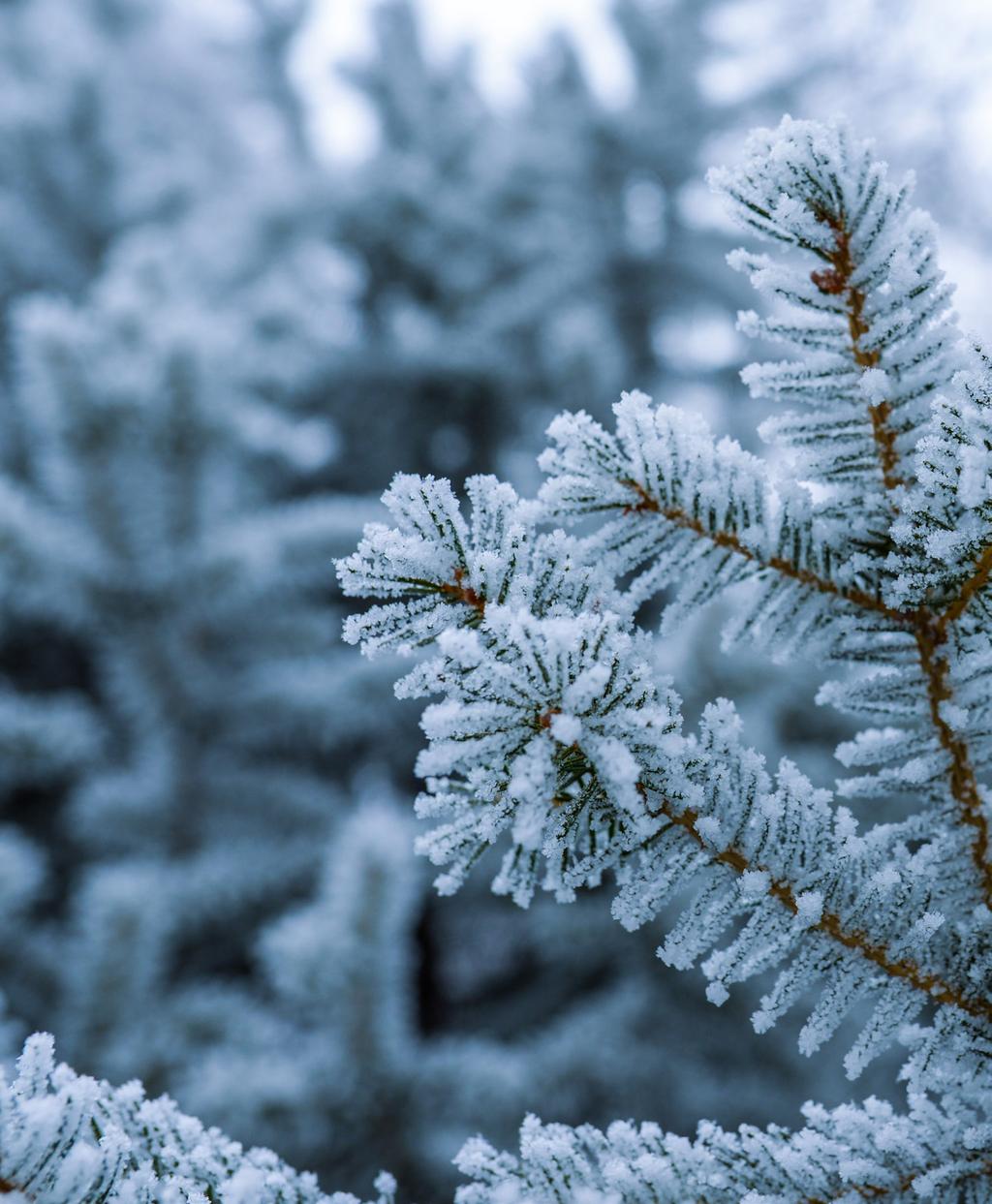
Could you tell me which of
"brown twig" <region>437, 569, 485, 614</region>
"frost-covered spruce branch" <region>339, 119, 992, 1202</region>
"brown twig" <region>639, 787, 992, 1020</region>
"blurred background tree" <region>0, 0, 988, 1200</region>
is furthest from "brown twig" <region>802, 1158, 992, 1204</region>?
"blurred background tree" <region>0, 0, 988, 1200</region>

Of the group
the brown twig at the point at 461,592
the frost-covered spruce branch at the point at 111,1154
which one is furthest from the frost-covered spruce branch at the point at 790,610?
the frost-covered spruce branch at the point at 111,1154

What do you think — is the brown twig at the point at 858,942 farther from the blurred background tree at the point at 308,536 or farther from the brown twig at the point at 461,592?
the blurred background tree at the point at 308,536

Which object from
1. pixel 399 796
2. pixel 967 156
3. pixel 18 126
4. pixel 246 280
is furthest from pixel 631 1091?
pixel 967 156

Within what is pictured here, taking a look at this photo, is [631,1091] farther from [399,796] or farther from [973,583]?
[973,583]

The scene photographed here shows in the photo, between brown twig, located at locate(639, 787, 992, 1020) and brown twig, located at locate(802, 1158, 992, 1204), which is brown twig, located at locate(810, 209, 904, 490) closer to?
brown twig, located at locate(639, 787, 992, 1020)

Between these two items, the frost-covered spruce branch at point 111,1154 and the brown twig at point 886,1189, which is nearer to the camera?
the frost-covered spruce branch at point 111,1154

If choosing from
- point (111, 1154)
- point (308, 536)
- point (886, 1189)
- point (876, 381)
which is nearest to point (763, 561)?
point (876, 381)
